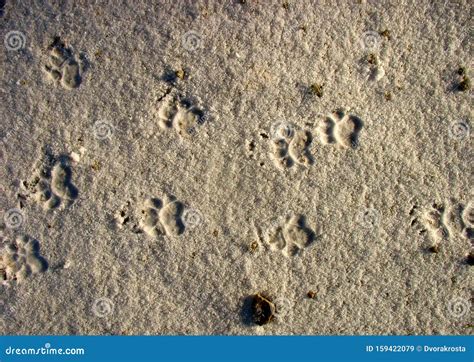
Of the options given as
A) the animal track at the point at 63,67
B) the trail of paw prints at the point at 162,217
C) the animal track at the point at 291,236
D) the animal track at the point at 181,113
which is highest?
the animal track at the point at 63,67

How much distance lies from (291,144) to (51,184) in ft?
4.80

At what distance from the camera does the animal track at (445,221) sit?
8.38 feet

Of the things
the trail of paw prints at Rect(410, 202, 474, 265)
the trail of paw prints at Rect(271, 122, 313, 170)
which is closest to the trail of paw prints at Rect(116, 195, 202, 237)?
the trail of paw prints at Rect(271, 122, 313, 170)

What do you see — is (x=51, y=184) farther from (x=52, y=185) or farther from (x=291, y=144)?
(x=291, y=144)

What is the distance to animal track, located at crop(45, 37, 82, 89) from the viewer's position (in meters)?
2.60

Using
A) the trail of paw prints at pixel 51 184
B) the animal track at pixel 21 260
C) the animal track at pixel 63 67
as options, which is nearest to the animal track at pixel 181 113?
the animal track at pixel 63 67

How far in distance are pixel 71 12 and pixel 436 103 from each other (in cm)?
222

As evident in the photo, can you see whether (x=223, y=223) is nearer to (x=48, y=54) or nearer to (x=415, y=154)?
(x=415, y=154)

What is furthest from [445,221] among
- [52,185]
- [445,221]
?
[52,185]

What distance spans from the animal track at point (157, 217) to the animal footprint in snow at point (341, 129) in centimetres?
96

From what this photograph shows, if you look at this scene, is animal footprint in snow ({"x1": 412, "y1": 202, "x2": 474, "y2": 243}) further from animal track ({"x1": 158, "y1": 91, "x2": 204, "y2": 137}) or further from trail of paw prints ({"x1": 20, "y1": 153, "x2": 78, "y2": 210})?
trail of paw prints ({"x1": 20, "y1": 153, "x2": 78, "y2": 210})

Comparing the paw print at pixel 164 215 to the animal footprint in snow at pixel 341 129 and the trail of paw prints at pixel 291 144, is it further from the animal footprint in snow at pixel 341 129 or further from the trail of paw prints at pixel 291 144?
the animal footprint in snow at pixel 341 129

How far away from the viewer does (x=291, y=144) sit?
→ 8.41 feet

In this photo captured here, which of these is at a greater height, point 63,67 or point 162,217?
point 63,67
